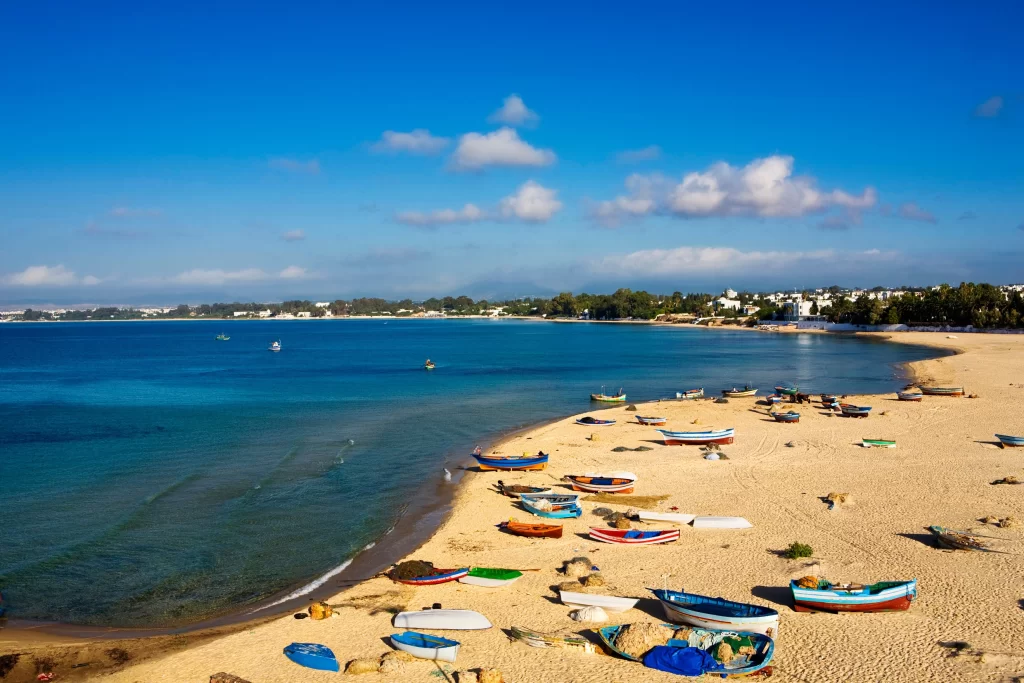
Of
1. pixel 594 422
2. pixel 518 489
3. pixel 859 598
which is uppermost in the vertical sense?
pixel 594 422

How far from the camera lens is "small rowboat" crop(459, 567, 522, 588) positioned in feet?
66.9

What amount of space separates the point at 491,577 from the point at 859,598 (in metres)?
10.0

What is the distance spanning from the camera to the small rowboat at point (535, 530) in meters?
24.6

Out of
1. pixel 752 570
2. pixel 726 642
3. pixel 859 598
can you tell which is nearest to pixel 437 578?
pixel 726 642

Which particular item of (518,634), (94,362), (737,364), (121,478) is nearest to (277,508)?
(121,478)

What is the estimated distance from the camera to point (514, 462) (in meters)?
34.1

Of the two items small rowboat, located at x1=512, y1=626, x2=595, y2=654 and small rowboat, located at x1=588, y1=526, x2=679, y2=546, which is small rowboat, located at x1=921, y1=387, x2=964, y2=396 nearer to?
small rowboat, located at x1=588, y1=526, x2=679, y2=546

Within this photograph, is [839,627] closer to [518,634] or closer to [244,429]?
[518,634]

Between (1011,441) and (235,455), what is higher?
(1011,441)

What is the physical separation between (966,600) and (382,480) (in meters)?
24.5

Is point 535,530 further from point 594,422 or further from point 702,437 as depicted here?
point 594,422

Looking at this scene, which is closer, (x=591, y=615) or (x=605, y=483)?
(x=591, y=615)

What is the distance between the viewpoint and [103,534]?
26641 millimetres

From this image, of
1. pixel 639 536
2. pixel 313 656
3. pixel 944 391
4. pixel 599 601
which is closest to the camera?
pixel 313 656
